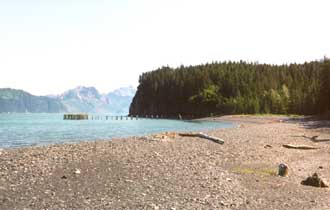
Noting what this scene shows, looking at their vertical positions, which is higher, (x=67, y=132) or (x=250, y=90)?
(x=250, y=90)

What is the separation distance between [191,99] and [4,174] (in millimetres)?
166293

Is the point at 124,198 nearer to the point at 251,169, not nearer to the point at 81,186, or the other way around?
the point at 81,186

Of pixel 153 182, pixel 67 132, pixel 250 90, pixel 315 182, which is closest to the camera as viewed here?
pixel 153 182

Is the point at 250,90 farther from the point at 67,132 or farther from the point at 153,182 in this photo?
the point at 153,182

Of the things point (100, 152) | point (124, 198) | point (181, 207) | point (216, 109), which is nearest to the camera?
point (181, 207)

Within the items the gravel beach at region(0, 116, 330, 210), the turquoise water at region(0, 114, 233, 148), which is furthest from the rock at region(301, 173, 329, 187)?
the turquoise water at region(0, 114, 233, 148)

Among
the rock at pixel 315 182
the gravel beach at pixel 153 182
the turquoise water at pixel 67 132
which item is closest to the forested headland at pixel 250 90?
the turquoise water at pixel 67 132

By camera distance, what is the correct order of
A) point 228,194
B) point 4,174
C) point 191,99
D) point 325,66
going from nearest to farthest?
point 228,194
point 4,174
point 325,66
point 191,99

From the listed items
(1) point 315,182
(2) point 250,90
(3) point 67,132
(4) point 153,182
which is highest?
(2) point 250,90

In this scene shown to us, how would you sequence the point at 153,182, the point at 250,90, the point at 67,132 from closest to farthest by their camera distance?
1. the point at 153,182
2. the point at 67,132
3. the point at 250,90

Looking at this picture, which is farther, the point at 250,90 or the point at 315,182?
the point at 250,90

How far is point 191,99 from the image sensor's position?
182 m

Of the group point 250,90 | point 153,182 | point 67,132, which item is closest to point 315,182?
point 153,182

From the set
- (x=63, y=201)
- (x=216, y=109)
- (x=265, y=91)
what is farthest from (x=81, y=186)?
(x=216, y=109)
